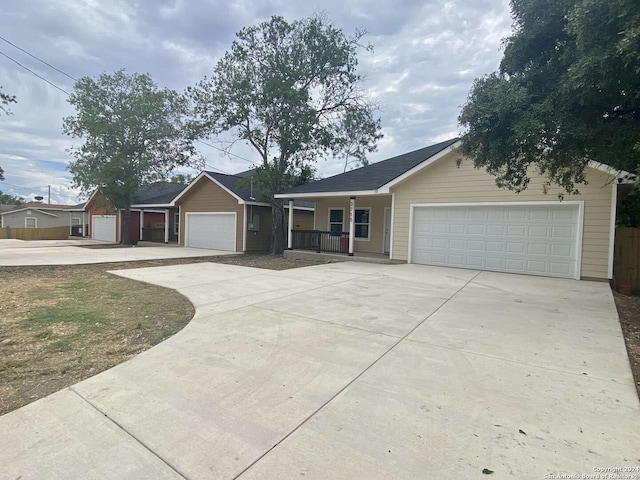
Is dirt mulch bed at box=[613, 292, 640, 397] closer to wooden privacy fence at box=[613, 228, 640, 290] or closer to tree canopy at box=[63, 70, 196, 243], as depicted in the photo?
wooden privacy fence at box=[613, 228, 640, 290]

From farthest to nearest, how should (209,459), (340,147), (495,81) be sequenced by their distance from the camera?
(340,147)
(495,81)
(209,459)

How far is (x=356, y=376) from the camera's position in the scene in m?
3.22

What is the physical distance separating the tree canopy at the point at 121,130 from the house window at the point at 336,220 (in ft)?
34.6

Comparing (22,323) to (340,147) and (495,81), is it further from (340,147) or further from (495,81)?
(340,147)

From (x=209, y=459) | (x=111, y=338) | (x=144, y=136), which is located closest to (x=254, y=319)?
(x=111, y=338)

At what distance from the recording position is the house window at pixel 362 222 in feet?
50.1

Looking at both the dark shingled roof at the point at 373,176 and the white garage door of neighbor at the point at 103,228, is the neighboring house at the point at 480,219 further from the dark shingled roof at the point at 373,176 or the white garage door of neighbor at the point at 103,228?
the white garage door of neighbor at the point at 103,228

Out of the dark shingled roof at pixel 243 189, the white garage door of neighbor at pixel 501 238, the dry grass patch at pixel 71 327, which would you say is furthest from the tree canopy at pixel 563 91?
the dark shingled roof at pixel 243 189

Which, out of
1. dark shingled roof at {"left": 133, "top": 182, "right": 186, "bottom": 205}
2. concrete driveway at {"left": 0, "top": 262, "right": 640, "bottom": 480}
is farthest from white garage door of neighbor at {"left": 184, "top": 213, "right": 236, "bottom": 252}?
concrete driveway at {"left": 0, "top": 262, "right": 640, "bottom": 480}

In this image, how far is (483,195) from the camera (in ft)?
35.8

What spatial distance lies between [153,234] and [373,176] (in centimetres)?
1700

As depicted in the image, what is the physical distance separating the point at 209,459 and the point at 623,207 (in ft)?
39.3

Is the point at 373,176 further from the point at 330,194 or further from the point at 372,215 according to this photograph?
the point at 330,194

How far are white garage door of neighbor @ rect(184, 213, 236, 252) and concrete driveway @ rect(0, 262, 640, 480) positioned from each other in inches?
543
